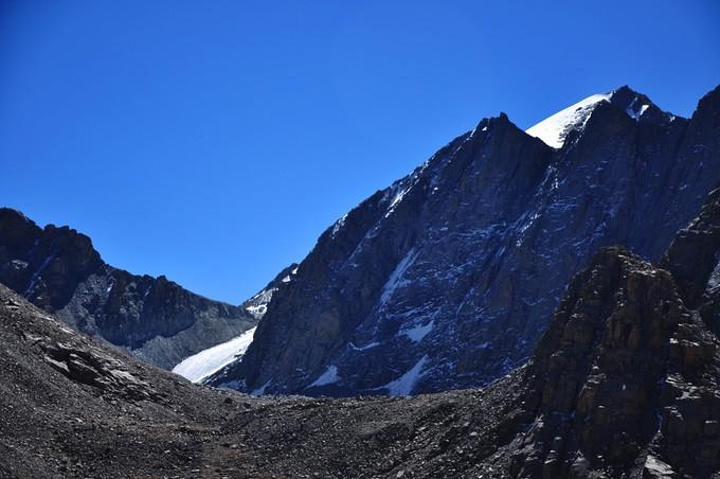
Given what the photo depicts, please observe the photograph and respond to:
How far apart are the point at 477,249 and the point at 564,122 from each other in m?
47.6

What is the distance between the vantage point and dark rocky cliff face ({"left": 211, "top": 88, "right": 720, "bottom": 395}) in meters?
129

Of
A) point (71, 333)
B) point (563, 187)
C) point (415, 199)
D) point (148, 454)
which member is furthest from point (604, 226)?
point (148, 454)

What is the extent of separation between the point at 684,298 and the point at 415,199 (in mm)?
134764

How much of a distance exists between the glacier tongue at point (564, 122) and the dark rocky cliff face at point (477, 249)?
9207 millimetres

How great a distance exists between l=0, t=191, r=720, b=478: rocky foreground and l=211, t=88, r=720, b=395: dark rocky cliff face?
77.0 meters

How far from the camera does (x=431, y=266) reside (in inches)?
6083

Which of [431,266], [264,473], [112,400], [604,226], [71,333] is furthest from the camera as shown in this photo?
[431,266]

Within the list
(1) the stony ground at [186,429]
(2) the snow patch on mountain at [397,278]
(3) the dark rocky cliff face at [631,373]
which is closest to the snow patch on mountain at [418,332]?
(2) the snow patch on mountain at [397,278]

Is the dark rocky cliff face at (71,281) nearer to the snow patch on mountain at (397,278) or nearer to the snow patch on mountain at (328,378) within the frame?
the snow patch on mountain at (328,378)

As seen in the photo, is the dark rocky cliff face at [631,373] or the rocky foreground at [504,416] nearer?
the dark rocky cliff face at [631,373]

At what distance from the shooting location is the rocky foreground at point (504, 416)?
1272 inches

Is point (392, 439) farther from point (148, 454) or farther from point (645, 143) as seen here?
point (645, 143)

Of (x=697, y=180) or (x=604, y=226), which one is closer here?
(x=697, y=180)

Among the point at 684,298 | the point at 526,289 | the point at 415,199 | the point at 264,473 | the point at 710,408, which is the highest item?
the point at 415,199
